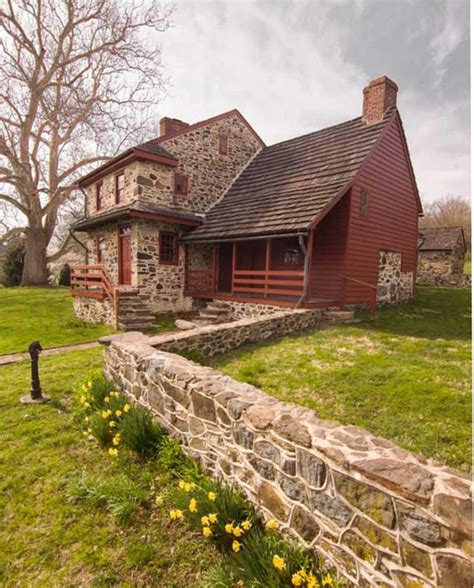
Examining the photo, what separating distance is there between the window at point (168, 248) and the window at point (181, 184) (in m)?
2.25

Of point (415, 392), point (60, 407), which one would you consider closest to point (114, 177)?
point (60, 407)

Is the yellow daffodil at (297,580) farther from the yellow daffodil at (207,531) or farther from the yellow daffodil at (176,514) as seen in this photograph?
the yellow daffodil at (176,514)

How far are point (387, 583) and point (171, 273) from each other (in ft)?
43.1

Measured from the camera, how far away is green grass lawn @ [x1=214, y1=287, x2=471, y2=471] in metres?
3.93

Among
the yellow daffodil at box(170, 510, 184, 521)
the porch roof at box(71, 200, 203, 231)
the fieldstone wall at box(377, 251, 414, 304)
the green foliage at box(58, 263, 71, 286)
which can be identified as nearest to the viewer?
the yellow daffodil at box(170, 510, 184, 521)

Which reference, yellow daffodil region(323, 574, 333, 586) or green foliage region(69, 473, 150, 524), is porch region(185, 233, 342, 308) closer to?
green foliage region(69, 473, 150, 524)

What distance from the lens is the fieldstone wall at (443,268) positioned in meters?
25.1

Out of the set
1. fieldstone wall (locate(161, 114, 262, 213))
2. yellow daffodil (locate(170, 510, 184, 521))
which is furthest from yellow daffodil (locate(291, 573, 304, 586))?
fieldstone wall (locate(161, 114, 262, 213))

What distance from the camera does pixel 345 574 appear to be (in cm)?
219

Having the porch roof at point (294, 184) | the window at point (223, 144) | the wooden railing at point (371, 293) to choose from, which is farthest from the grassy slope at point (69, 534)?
the window at point (223, 144)

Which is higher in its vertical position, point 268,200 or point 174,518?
point 268,200

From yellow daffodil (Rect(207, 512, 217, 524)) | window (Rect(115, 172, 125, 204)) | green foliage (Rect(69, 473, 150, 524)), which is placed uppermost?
window (Rect(115, 172, 125, 204))

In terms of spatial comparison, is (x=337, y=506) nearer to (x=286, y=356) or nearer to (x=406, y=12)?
(x=406, y=12)

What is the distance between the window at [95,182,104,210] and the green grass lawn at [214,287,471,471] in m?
13.0
